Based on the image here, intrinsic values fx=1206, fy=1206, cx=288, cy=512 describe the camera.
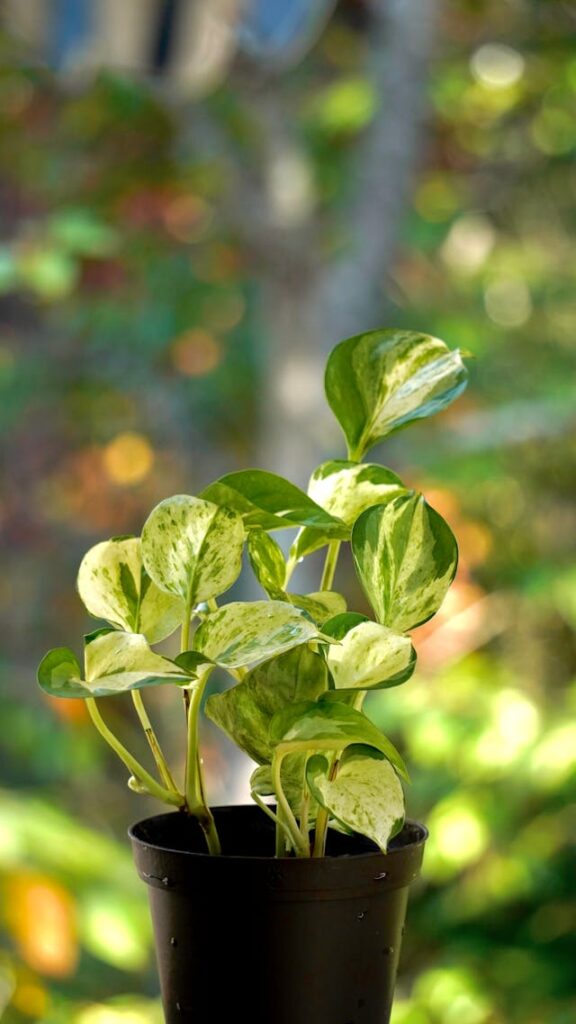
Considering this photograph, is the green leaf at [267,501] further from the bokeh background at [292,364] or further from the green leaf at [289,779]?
the bokeh background at [292,364]

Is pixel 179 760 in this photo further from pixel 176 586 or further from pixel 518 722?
pixel 176 586

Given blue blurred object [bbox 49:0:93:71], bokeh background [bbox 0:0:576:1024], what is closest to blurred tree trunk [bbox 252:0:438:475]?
bokeh background [bbox 0:0:576:1024]

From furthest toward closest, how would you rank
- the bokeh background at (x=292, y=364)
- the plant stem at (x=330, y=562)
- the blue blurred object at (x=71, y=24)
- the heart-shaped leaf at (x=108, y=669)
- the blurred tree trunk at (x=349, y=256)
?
the blurred tree trunk at (x=349, y=256) → the bokeh background at (x=292, y=364) → the blue blurred object at (x=71, y=24) → the plant stem at (x=330, y=562) → the heart-shaped leaf at (x=108, y=669)

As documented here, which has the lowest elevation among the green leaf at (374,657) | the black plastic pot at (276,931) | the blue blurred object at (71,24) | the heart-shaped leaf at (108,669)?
the black plastic pot at (276,931)

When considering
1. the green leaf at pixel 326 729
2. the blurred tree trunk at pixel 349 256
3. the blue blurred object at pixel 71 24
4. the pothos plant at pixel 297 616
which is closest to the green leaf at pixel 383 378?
the pothos plant at pixel 297 616

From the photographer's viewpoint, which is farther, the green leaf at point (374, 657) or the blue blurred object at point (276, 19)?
the blue blurred object at point (276, 19)

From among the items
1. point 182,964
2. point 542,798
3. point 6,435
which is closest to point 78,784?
point 6,435

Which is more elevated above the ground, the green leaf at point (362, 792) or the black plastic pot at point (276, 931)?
the green leaf at point (362, 792)

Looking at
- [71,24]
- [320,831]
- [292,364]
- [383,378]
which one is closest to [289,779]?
[320,831]

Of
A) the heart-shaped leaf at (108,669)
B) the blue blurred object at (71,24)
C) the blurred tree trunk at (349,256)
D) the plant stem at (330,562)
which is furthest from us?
the blurred tree trunk at (349,256)
